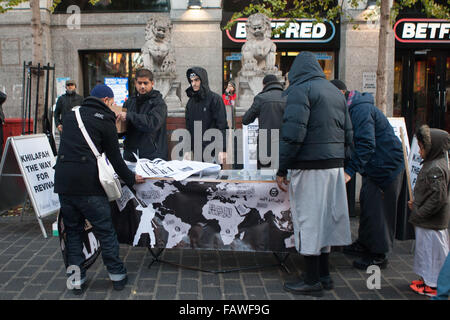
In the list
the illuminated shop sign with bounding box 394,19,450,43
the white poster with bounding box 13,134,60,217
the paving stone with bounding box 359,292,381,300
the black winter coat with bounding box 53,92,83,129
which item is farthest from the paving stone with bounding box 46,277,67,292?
the illuminated shop sign with bounding box 394,19,450,43

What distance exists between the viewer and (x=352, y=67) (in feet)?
42.8

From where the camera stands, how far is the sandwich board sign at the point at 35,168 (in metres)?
5.60

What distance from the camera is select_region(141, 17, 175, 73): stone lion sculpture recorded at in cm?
788

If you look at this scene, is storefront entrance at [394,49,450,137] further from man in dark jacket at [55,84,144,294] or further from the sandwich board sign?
man in dark jacket at [55,84,144,294]

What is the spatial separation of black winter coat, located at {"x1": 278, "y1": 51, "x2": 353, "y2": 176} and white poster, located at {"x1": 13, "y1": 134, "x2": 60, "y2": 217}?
380cm

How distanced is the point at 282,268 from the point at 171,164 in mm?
1703

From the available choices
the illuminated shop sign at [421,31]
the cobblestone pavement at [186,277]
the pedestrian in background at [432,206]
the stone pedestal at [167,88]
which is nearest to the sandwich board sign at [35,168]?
the cobblestone pavement at [186,277]

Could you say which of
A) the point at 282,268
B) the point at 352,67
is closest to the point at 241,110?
the point at 282,268

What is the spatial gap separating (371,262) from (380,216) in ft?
1.74

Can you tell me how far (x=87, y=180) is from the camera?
359 cm

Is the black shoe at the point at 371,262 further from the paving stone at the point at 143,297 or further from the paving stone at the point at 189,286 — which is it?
the paving stone at the point at 143,297

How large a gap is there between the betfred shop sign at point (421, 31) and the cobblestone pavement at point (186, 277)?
10.6m

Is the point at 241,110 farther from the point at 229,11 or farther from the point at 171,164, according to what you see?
the point at 229,11

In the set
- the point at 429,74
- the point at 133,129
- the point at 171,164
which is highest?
the point at 429,74
